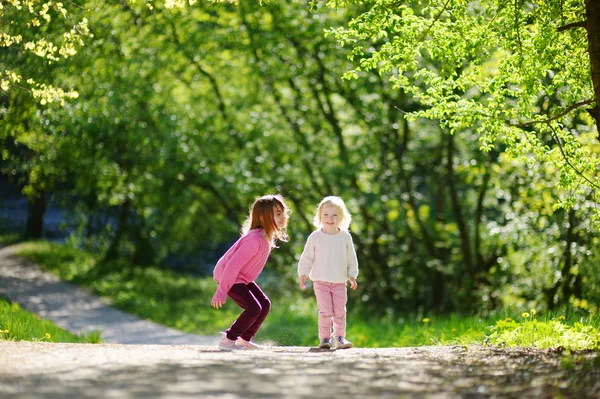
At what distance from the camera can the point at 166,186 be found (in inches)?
725

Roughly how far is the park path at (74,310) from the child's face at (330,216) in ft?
19.7

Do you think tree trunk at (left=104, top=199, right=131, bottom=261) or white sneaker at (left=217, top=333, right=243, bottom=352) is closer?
white sneaker at (left=217, top=333, right=243, bottom=352)

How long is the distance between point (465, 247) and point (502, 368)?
33.8 ft

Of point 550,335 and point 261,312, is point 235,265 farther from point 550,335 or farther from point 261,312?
point 550,335

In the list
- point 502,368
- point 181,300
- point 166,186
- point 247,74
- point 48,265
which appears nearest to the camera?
point 502,368

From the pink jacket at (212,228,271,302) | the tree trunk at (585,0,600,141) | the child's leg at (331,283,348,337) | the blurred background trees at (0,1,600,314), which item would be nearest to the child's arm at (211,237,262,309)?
the pink jacket at (212,228,271,302)

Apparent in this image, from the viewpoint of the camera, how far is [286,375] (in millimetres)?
5246

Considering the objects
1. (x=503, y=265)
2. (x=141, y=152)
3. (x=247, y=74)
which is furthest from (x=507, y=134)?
(x=141, y=152)

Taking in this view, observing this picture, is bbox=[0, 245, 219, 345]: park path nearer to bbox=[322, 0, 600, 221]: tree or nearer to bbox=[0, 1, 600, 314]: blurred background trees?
bbox=[0, 1, 600, 314]: blurred background trees

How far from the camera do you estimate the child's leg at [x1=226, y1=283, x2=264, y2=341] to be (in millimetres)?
8005

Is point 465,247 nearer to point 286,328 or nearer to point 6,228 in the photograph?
point 286,328

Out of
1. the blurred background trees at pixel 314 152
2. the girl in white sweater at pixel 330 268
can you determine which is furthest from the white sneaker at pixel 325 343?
the blurred background trees at pixel 314 152

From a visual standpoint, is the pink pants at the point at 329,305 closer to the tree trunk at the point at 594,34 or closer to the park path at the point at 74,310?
the tree trunk at the point at 594,34

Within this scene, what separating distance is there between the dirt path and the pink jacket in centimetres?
124
